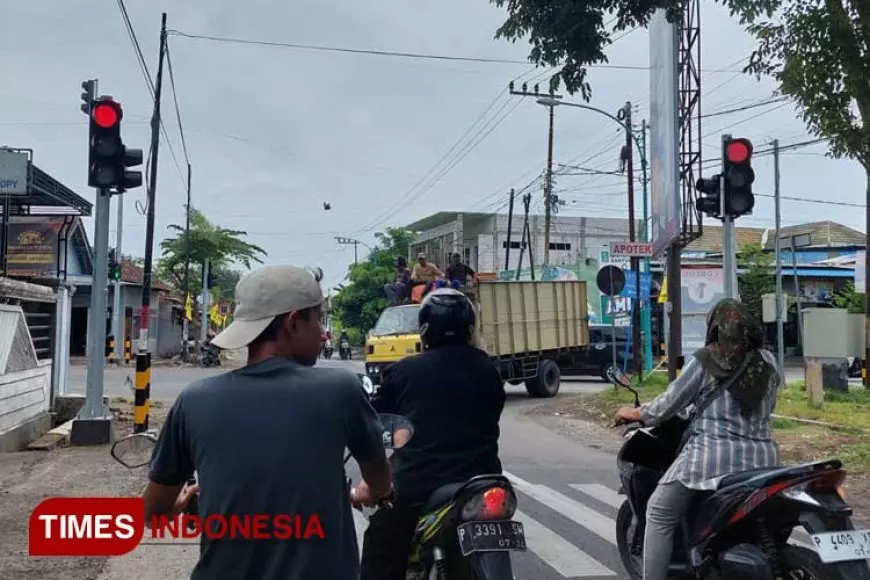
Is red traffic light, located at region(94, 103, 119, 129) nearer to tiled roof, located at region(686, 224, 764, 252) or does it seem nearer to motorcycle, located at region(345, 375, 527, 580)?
motorcycle, located at region(345, 375, 527, 580)

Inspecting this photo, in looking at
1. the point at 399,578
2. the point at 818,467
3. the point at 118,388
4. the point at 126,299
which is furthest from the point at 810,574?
the point at 126,299

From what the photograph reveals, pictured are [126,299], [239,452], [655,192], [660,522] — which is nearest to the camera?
[239,452]

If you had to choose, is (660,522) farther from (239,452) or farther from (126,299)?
(126,299)

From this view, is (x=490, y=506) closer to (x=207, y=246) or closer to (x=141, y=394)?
(x=141, y=394)

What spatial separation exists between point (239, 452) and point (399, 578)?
160cm

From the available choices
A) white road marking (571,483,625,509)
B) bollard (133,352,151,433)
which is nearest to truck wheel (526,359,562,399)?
white road marking (571,483,625,509)

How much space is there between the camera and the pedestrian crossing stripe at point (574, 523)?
17.5ft

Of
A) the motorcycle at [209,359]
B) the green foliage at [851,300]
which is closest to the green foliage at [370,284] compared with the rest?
the motorcycle at [209,359]

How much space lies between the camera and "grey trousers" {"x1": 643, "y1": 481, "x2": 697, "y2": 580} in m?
4.05

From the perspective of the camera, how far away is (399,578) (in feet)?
11.3

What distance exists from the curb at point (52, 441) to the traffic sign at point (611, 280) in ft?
32.5

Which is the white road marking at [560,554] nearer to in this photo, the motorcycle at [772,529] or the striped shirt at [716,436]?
the motorcycle at [772,529]

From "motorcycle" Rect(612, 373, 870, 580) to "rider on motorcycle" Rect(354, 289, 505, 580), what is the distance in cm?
113

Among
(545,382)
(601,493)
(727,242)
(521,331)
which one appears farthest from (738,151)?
(545,382)
